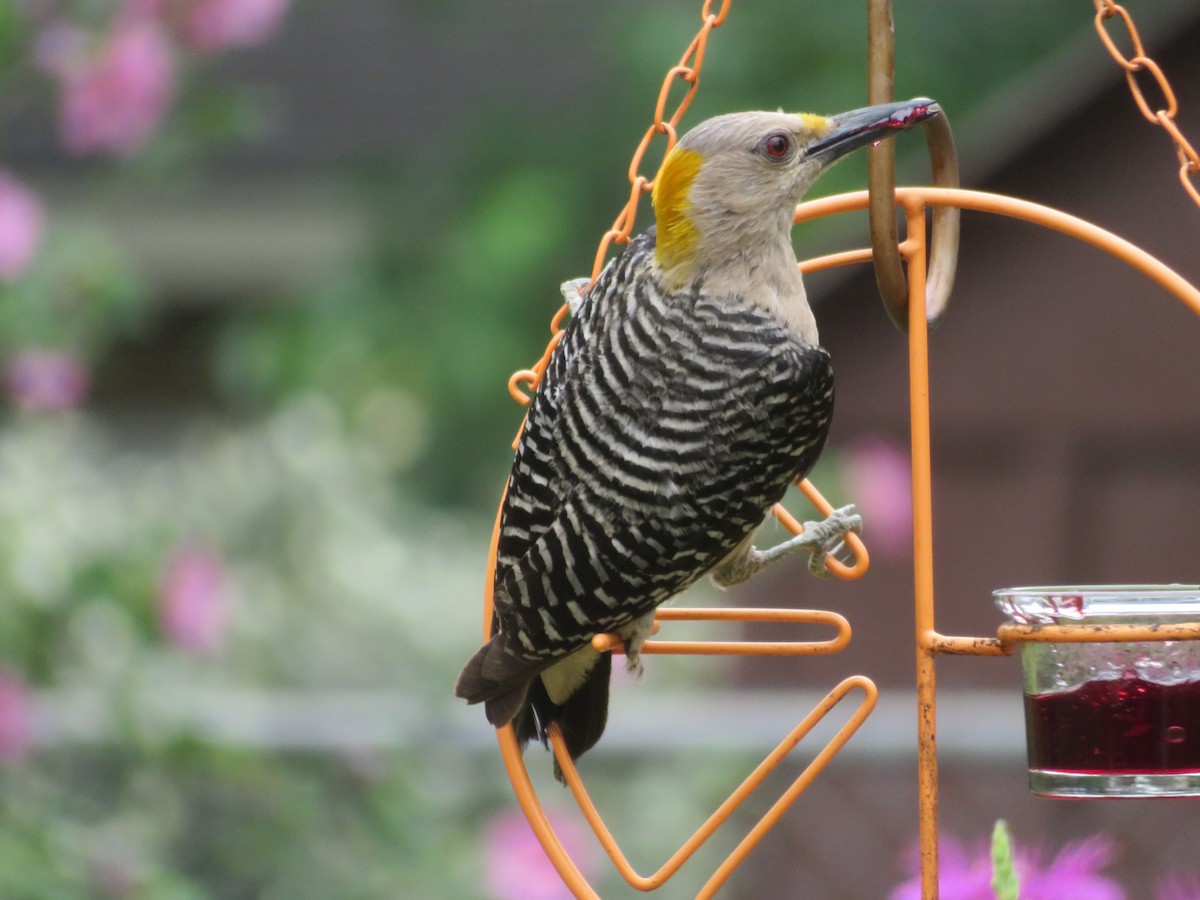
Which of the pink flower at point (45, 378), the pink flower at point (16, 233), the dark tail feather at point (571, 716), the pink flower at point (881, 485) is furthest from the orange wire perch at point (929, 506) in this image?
the pink flower at point (881, 485)

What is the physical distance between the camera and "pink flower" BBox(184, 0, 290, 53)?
12.9 feet

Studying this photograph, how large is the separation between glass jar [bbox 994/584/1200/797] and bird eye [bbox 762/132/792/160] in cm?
80

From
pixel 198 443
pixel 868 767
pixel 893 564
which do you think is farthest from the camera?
pixel 198 443

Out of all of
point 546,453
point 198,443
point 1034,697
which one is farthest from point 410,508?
point 1034,697

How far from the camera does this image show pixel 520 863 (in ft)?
13.2

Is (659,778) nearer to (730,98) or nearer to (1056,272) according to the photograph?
(1056,272)

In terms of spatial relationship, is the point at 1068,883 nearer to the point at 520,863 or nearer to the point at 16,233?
the point at 520,863

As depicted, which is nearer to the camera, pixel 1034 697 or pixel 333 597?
pixel 1034 697

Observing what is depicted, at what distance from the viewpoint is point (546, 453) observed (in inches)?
97.2

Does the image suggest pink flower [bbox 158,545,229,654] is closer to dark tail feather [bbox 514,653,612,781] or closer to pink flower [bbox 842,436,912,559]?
dark tail feather [bbox 514,653,612,781]

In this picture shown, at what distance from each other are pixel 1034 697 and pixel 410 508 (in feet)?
17.5

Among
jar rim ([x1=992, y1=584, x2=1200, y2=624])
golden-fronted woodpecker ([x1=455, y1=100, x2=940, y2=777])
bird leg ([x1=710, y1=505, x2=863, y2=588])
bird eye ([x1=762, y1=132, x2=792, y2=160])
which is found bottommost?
jar rim ([x1=992, y1=584, x2=1200, y2=624])

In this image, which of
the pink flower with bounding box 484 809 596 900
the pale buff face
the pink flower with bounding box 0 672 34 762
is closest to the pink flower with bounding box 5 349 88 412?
the pink flower with bounding box 0 672 34 762

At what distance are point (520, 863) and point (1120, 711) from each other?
7.27 feet
